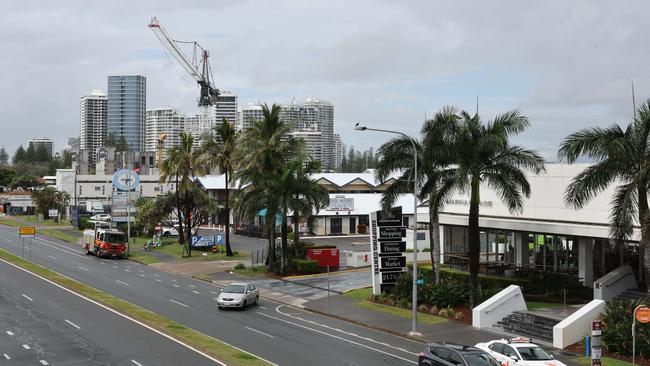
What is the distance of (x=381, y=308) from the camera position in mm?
39406

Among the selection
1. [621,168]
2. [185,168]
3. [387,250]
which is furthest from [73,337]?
[185,168]

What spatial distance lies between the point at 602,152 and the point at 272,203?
27265mm

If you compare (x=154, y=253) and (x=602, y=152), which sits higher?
(x=602, y=152)

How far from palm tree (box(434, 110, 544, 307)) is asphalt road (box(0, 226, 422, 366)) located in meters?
8.08

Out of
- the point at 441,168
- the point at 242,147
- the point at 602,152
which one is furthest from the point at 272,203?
the point at 602,152

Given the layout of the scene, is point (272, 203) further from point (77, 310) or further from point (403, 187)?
point (77, 310)

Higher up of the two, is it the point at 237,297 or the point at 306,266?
the point at 306,266

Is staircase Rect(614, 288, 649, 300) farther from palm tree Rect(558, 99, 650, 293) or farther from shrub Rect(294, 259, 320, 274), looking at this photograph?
shrub Rect(294, 259, 320, 274)

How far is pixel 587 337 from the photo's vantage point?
28266 millimetres

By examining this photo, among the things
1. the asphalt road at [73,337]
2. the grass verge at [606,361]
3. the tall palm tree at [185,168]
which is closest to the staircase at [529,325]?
the grass verge at [606,361]

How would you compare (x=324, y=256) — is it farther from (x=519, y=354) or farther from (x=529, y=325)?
(x=519, y=354)

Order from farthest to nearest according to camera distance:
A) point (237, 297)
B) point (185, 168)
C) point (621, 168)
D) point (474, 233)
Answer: point (185, 168), point (237, 297), point (474, 233), point (621, 168)

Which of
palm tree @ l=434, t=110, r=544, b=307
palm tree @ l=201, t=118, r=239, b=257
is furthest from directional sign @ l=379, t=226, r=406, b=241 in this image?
palm tree @ l=201, t=118, r=239, b=257

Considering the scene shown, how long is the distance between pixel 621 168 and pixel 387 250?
1562 centimetres
